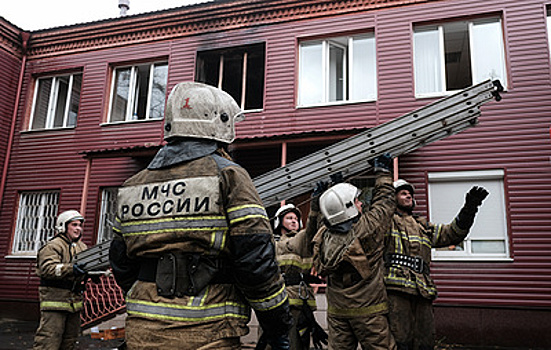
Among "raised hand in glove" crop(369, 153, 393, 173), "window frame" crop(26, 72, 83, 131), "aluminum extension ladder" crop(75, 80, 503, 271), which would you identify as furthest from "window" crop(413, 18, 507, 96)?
"window frame" crop(26, 72, 83, 131)

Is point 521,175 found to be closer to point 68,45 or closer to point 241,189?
point 241,189

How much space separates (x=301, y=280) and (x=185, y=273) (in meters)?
3.10

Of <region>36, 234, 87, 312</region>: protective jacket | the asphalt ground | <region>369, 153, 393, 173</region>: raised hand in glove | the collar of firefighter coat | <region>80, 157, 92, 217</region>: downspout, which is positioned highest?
<region>80, 157, 92, 217</region>: downspout

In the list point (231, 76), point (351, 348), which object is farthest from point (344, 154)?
point (231, 76)

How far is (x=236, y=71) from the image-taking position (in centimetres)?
1246

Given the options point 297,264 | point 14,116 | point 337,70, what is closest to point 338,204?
point 297,264

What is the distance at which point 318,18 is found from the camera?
11.1 metres

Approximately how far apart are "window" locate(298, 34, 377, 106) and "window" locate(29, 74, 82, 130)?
Result: 288 inches

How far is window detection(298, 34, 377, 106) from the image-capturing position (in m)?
10.6

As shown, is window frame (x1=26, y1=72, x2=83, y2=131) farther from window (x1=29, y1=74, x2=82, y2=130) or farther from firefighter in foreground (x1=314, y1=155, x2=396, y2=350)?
firefighter in foreground (x1=314, y1=155, x2=396, y2=350)

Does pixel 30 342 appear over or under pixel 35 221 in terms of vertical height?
under

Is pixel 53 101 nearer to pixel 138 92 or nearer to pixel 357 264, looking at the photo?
pixel 138 92

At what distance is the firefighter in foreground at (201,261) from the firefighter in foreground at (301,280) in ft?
7.74

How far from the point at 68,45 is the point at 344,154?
12.5 m
